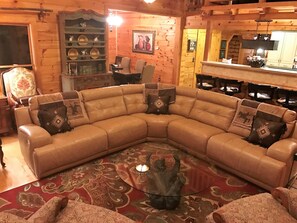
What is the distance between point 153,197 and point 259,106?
2100 millimetres

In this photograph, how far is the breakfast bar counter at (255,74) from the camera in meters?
5.34

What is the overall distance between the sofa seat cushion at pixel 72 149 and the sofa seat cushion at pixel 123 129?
130 mm

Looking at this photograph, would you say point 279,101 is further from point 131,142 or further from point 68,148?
point 68,148

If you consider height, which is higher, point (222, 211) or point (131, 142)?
point (222, 211)

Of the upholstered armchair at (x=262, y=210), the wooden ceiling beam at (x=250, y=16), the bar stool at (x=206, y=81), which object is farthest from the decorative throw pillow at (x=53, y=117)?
the wooden ceiling beam at (x=250, y=16)

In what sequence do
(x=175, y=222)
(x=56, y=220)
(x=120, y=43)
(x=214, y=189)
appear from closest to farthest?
(x=56, y=220) → (x=175, y=222) → (x=214, y=189) → (x=120, y=43)

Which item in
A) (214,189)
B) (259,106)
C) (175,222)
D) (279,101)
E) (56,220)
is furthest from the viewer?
(279,101)

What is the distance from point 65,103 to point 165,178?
1988 millimetres

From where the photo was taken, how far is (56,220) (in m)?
1.82

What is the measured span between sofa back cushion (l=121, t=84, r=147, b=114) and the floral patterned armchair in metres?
1.82

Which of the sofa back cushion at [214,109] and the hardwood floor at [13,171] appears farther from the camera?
the sofa back cushion at [214,109]

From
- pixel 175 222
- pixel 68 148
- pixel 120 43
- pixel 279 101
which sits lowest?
pixel 175 222

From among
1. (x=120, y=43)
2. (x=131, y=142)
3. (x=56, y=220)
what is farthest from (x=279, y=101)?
(x=120, y=43)

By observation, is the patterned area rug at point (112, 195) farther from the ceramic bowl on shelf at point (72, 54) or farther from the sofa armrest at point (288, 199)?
the ceramic bowl on shelf at point (72, 54)
